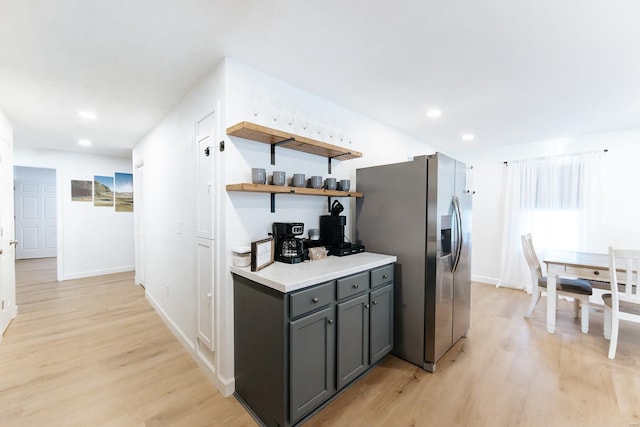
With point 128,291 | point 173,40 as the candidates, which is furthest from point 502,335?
point 128,291

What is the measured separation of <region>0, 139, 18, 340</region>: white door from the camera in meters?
2.85

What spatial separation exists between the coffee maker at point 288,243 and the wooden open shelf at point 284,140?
0.56m

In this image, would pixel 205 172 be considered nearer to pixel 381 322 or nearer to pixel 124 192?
pixel 381 322

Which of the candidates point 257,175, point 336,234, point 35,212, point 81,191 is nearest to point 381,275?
point 336,234

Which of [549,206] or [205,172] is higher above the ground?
[205,172]

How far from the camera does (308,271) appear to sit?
185cm

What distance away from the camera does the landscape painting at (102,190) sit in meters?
5.34

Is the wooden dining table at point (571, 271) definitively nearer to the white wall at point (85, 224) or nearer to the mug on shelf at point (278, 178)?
→ the mug on shelf at point (278, 178)

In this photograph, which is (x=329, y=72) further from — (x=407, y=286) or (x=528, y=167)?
(x=528, y=167)

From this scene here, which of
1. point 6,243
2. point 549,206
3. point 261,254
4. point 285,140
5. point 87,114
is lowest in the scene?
point 6,243

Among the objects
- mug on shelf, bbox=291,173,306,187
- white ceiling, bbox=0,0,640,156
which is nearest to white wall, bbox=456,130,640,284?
white ceiling, bbox=0,0,640,156

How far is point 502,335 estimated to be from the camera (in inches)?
115

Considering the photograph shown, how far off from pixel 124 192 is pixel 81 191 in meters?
0.68

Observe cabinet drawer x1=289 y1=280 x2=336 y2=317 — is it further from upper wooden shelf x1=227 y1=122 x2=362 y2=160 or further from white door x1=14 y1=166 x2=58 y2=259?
white door x1=14 y1=166 x2=58 y2=259
